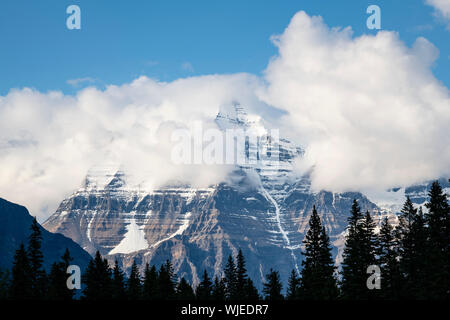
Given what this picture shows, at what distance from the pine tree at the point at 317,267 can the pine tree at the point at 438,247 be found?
1493 cm

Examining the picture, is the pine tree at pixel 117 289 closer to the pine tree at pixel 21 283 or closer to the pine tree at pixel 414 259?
the pine tree at pixel 21 283

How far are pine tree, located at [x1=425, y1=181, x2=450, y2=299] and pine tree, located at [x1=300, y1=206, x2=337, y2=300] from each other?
1493 centimetres

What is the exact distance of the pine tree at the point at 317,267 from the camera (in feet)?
288

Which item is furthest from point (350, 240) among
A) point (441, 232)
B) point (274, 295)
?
point (274, 295)

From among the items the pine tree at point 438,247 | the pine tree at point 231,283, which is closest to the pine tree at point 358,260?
the pine tree at point 438,247

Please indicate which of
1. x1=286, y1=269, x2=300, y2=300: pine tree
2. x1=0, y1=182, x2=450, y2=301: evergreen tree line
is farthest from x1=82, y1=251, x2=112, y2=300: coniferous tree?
x1=286, y1=269, x2=300, y2=300: pine tree

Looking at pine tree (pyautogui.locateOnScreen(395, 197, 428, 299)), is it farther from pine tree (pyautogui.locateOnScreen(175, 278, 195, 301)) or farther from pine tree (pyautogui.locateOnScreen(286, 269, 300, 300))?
pine tree (pyautogui.locateOnScreen(175, 278, 195, 301))

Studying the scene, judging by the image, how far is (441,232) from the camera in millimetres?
74000

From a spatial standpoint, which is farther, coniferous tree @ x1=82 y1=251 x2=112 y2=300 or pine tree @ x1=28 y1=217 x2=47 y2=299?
coniferous tree @ x1=82 y1=251 x2=112 y2=300

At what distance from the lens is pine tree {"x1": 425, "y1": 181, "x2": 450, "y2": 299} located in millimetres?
71062

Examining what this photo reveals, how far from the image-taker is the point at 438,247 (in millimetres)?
74125
